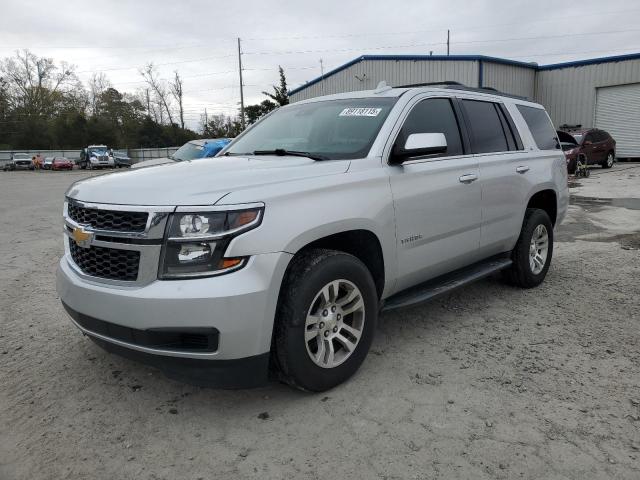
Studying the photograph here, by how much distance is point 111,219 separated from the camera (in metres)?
2.74

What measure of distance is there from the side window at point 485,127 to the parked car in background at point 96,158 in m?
45.1

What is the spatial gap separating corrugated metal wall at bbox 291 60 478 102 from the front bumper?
860 inches

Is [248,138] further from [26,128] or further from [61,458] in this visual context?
[26,128]

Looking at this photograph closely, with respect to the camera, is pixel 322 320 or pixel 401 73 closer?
pixel 322 320

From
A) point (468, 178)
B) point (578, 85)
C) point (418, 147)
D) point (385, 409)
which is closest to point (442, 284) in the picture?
point (468, 178)

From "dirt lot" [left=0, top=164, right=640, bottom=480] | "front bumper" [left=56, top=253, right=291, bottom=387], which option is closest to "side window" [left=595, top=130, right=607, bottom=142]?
"dirt lot" [left=0, top=164, right=640, bottom=480]

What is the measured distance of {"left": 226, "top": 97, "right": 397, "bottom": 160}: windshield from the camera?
3523mm

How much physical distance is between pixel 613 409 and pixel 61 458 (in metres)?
2.95

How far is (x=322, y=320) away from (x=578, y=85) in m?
28.2

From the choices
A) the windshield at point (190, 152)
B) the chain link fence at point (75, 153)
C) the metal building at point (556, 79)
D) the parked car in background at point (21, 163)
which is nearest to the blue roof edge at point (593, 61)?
the metal building at point (556, 79)

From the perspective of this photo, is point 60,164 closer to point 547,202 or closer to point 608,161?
point 608,161

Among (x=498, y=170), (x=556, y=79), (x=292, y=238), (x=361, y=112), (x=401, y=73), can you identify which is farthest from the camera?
(x=556, y=79)

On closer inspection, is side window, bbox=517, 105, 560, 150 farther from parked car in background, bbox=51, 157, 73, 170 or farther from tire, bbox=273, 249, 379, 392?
parked car in background, bbox=51, 157, 73, 170

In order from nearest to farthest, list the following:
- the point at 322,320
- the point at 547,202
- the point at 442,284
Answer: the point at 322,320 → the point at 442,284 → the point at 547,202
